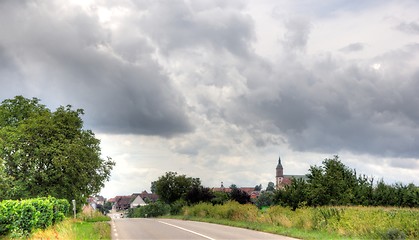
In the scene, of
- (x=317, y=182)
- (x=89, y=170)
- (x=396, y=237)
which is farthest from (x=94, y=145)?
(x=396, y=237)

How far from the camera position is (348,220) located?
70.8 ft

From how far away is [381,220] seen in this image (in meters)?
19.6

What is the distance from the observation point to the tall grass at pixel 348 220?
1769cm

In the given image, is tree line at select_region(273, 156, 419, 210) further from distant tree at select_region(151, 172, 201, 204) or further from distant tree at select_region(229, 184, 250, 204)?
distant tree at select_region(151, 172, 201, 204)

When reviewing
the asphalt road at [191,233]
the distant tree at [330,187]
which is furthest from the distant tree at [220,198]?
the asphalt road at [191,233]

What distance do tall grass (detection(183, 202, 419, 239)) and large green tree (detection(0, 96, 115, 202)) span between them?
20947mm

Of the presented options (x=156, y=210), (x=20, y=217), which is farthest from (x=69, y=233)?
(x=156, y=210)

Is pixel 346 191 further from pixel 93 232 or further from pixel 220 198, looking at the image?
pixel 93 232

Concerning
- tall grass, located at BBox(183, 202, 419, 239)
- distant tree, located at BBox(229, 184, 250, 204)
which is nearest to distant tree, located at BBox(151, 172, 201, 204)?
distant tree, located at BBox(229, 184, 250, 204)

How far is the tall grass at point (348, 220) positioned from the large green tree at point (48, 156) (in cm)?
2095

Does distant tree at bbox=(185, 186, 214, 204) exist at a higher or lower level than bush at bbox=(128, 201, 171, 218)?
higher

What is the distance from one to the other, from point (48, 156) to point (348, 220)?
110 feet

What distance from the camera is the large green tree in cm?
4581

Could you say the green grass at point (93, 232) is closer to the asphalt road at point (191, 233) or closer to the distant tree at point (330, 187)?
the asphalt road at point (191, 233)
